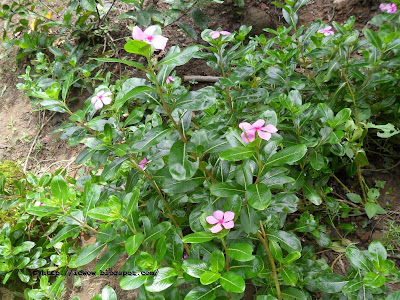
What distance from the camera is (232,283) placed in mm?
1216

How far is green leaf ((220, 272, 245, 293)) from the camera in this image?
1189 millimetres

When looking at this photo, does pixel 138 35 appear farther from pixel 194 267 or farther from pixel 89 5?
pixel 89 5

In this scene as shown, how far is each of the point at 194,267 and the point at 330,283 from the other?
64 centimetres

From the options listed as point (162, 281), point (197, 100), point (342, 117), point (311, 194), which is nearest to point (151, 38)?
point (197, 100)

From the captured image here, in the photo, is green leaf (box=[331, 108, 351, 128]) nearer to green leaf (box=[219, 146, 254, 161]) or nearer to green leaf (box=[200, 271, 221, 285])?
green leaf (box=[219, 146, 254, 161])

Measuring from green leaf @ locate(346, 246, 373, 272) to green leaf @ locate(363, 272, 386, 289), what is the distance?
61 millimetres

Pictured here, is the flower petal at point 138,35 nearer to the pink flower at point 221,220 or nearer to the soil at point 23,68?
the pink flower at point 221,220

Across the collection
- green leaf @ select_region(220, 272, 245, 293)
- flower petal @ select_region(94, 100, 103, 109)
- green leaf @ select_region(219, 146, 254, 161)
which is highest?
flower petal @ select_region(94, 100, 103, 109)

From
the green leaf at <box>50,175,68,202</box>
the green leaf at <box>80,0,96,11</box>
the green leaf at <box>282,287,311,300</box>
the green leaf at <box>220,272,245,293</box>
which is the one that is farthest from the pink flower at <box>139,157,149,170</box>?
the green leaf at <box>80,0,96,11</box>

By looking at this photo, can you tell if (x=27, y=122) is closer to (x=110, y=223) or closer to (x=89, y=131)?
(x=89, y=131)

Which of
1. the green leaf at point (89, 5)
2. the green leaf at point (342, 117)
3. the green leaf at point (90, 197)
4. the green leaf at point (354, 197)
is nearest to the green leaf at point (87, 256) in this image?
the green leaf at point (90, 197)

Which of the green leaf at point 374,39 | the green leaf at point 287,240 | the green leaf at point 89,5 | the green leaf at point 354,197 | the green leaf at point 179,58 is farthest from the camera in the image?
the green leaf at point 89,5

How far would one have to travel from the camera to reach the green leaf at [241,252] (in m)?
1.22

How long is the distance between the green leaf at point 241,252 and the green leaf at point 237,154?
346 mm
